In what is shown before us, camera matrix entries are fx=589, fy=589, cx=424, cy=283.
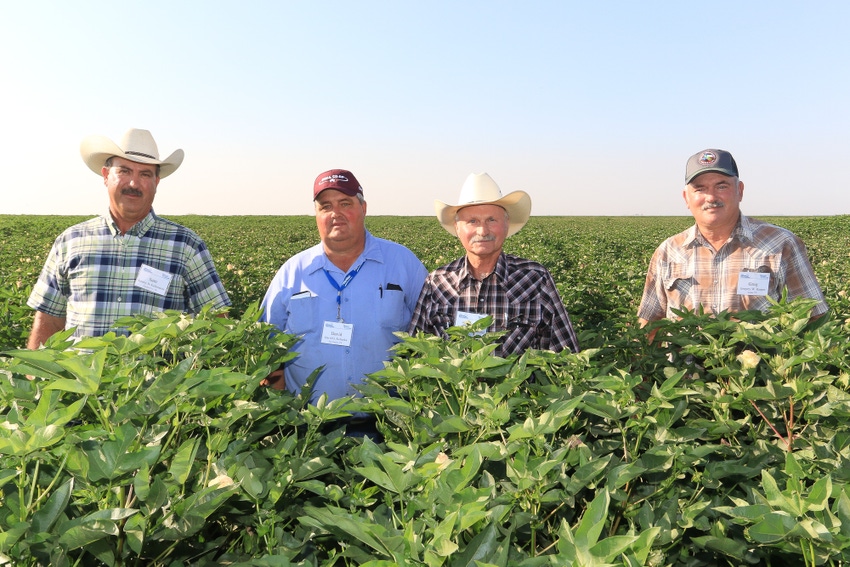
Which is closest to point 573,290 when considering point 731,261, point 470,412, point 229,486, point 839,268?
point 731,261

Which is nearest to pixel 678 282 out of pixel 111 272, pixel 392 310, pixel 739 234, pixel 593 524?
pixel 739 234

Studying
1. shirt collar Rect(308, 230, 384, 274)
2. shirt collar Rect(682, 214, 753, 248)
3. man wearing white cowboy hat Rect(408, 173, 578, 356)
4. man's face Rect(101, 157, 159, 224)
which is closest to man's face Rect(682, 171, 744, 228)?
shirt collar Rect(682, 214, 753, 248)

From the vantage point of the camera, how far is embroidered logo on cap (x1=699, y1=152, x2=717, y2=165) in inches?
139

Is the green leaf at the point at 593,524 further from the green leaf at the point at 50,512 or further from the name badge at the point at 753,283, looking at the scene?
the name badge at the point at 753,283

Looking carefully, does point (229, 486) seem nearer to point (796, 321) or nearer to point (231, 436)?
point (231, 436)

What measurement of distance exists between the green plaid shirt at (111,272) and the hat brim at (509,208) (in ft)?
4.79

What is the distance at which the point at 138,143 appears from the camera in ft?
11.9

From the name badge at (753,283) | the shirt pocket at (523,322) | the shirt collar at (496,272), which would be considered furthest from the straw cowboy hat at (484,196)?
the name badge at (753,283)

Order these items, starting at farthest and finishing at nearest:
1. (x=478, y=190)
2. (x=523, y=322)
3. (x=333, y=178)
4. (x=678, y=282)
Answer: (x=678, y=282), (x=333, y=178), (x=478, y=190), (x=523, y=322)

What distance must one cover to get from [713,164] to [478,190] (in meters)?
1.48

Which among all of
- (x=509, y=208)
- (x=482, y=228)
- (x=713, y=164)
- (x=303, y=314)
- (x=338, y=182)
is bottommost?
(x=303, y=314)

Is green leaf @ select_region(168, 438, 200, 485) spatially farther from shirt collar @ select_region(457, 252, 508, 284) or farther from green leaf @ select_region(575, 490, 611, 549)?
shirt collar @ select_region(457, 252, 508, 284)

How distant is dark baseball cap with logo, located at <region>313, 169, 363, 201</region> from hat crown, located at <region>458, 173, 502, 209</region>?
1.97 ft

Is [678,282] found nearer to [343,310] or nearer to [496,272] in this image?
[496,272]
